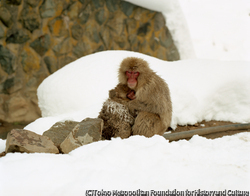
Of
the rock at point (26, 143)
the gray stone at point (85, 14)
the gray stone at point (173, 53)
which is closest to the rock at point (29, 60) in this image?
the gray stone at point (85, 14)

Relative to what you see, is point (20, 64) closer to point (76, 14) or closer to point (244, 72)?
point (76, 14)

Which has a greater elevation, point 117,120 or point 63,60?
point 63,60

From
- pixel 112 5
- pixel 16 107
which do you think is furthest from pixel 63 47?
pixel 16 107

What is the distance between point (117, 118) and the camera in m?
2.19

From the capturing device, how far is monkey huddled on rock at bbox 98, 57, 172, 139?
2.17 meters

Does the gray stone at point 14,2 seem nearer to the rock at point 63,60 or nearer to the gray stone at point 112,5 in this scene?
the rock at point 63,60

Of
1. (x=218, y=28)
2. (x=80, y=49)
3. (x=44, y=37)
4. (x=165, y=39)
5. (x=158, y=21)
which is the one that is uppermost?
(x=218, y=28)

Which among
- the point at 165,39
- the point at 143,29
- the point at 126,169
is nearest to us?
the point at 126,169

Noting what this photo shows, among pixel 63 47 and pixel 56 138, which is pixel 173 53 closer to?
pixel 63 47

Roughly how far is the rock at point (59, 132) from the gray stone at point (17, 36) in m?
3.15

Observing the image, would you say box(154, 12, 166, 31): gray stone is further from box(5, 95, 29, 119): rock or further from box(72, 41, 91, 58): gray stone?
box(5, 95, 29, 119): rock

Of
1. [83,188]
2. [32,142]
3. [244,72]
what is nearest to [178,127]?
[244,72]

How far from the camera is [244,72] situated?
3715mm

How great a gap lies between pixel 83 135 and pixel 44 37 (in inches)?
143
